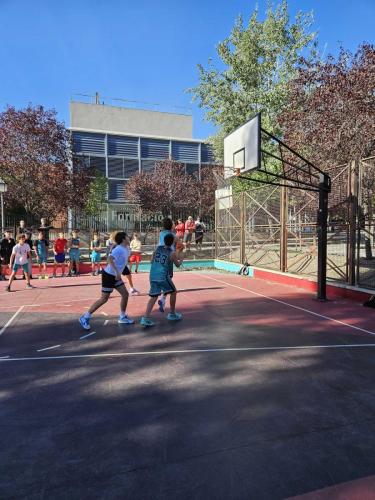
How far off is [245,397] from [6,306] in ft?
23.7

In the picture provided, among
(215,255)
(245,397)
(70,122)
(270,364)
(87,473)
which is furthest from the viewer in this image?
(70,122)

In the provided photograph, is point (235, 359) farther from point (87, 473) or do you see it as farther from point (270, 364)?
point (87, 473)

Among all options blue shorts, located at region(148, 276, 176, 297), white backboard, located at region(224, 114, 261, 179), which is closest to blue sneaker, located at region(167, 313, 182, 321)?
blue shorts, located at region(148, 276, 176, 297)

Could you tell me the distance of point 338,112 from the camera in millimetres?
13805

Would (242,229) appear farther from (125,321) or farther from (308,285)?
(125,321)

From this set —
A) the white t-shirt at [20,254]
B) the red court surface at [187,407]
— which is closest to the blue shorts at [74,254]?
the white t-shirt at [20,254]

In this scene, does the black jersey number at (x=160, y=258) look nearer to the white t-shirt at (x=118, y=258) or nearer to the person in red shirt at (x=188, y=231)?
the white t-shirt at (x=118, y=258)

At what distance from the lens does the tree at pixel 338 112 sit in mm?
13414

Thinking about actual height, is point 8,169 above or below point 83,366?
above

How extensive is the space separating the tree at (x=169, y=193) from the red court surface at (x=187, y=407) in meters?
22.3

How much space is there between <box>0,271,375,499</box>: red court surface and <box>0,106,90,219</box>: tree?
1267 cm

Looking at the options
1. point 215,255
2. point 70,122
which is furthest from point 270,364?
point 70,122

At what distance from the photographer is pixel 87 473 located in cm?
289

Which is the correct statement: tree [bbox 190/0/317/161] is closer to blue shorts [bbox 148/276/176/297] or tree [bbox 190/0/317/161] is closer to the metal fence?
the metal fence
